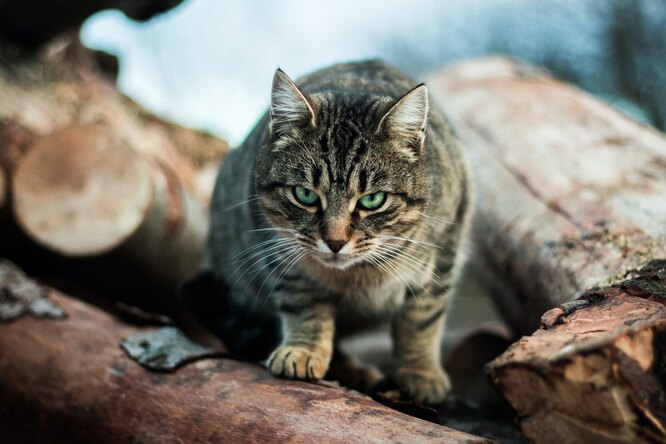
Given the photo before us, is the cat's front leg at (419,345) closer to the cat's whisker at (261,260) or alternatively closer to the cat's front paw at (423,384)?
the cat's front paw at (423,384)

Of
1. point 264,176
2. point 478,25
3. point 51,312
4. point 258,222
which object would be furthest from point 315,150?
point 478,25

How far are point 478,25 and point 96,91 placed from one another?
391 centimetres

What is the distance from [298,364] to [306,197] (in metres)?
0.55

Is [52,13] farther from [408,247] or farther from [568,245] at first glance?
[568,245]

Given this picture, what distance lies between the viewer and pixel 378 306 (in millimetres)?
2379

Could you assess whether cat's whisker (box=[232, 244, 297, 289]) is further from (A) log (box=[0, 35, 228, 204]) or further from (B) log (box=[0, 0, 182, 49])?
(B) log (box=[0, 0, 182, 49])

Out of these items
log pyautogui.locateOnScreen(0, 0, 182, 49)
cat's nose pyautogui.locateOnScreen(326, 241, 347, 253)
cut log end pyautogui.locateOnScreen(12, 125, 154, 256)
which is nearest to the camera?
cat's nose pyautogui.locateOnScreen(326, 241, 347, 253)

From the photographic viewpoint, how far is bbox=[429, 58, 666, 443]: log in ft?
4.07

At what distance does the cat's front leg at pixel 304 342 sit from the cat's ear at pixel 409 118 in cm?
69

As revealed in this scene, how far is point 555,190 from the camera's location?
2.68 metres

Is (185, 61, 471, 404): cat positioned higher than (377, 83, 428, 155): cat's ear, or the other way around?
A: (377, 83, 428, 155): cat's ear

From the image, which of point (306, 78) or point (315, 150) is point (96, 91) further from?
point (315, 150)

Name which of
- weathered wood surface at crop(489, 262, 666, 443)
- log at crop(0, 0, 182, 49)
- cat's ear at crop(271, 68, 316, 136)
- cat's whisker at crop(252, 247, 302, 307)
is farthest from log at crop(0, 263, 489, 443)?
log at crop(0, 0, 182, 49)

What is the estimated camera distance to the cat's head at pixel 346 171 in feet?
6.60
